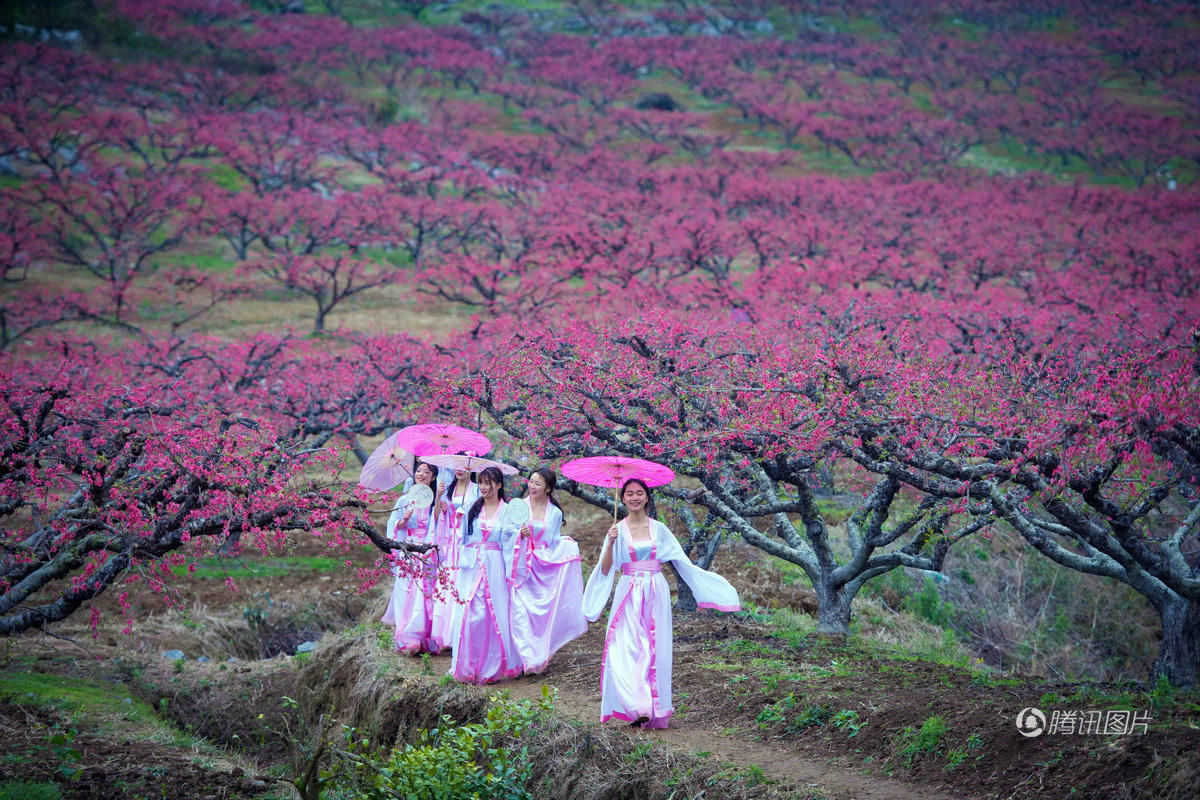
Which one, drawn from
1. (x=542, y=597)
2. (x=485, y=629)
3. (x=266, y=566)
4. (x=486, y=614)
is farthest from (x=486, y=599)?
(x=266, y=566)

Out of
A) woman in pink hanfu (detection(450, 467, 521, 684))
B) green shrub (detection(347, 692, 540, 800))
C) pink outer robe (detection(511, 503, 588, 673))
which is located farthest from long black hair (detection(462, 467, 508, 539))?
green shrub (detection(347, 692, 540, 800))

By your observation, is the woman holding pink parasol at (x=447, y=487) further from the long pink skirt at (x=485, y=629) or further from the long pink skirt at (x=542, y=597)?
the long pink skirt at (x=542, y=597)

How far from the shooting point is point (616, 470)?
700 cm

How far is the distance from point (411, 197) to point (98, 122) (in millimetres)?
12551

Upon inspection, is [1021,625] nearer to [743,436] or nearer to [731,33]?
[743,436]

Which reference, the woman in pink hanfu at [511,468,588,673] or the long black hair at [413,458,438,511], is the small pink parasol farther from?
the long black hair at [413,458,438,511]

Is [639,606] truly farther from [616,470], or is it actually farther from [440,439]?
[440,439]

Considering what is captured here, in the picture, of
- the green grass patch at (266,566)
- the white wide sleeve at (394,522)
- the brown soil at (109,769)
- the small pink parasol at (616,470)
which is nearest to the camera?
the brown soil at (109,769)

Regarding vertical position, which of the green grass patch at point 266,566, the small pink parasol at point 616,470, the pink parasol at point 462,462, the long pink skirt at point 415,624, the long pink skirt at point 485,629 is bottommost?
the green grass patch at point 266,566

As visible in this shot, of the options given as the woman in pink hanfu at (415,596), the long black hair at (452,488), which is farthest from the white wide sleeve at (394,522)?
the long black hair at (452,488)

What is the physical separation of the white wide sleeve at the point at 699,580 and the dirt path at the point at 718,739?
0.88 m

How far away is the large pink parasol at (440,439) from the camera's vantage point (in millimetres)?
8242

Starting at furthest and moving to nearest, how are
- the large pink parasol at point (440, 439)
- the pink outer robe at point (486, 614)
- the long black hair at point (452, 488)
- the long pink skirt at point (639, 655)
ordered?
the long black hair at point (452, 488) < the large pink parasol at point (440, 439) < the pink outer robe at point (486, 614) < the long pink skirt at point (639, 655)

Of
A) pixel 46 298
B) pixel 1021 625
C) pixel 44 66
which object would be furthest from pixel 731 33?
pixel 1021 625
